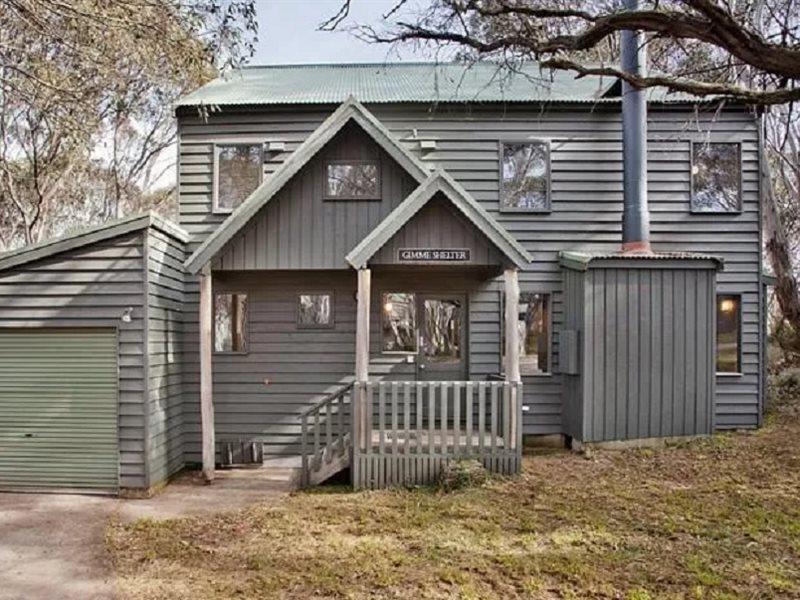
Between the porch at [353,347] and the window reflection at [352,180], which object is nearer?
the window reflection at [352,180]

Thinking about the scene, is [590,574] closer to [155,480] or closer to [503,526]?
[503,526]

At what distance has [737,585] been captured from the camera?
15.1ft

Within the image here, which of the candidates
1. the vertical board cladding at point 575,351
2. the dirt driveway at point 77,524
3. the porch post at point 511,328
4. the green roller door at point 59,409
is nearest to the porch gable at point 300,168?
the green roller door at point 59,409

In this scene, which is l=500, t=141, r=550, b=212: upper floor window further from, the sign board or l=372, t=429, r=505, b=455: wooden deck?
l=372, t=429, r=505, b=455: wooden deck

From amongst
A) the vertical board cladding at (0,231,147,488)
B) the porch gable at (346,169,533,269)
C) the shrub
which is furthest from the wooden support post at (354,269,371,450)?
the vertical board cladding at (0,231,147,488)

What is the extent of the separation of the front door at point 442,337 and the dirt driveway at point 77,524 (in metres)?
2.83

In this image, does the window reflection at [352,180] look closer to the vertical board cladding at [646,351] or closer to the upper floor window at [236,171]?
the upper floor window at [236,171]

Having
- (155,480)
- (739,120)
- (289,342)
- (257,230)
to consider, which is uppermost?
(739,120)

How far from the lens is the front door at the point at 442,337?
9633 mm

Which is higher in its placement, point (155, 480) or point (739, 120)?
point (739, 120)

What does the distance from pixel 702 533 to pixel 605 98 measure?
23.7ft

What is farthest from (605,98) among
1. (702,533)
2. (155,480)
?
(155,480)

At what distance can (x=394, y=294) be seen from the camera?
9664mm

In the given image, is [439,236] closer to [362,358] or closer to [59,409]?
[362,358]
